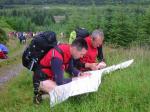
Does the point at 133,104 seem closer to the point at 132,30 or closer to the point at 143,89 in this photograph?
the point at 143,89

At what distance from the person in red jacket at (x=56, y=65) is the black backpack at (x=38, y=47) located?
0.48 ft

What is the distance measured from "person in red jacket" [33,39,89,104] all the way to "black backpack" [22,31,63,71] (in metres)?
0.15

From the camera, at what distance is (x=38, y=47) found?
23.8 feet

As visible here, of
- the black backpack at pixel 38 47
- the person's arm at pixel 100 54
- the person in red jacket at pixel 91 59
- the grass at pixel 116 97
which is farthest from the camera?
the person's arm at pixel 100 54

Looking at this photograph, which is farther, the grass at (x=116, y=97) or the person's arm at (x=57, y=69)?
the person's arm at (x=57, y=69)

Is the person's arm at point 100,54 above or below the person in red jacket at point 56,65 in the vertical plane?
below

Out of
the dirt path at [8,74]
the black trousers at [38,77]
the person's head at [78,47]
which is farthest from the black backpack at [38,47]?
the dirt path at [8,74]

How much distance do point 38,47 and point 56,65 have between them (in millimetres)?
722

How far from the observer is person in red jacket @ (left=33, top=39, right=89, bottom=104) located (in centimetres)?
670

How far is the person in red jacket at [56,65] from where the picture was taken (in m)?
6.70

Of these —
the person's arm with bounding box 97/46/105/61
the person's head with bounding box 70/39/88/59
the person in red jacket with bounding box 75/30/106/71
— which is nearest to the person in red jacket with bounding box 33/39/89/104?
the person's head with bounding box 70/39/88/59

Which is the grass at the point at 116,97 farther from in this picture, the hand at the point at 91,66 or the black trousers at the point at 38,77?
the hand at the point at 91,66

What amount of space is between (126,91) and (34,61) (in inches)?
64.0

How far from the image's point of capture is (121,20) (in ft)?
129
